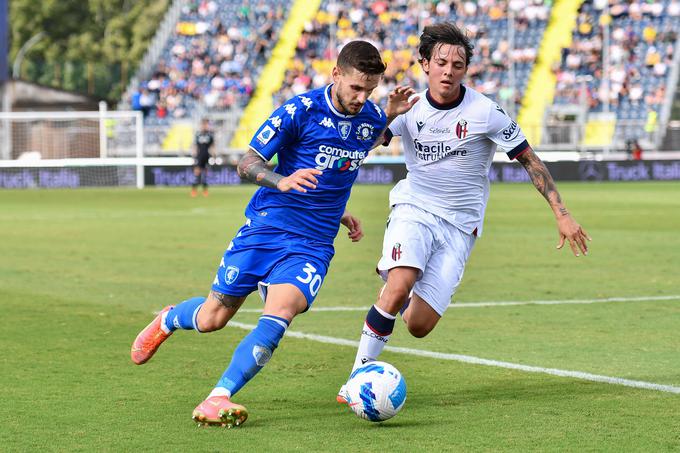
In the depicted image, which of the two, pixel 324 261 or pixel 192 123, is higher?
pixel 324 261

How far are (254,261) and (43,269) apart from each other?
8.77 metres

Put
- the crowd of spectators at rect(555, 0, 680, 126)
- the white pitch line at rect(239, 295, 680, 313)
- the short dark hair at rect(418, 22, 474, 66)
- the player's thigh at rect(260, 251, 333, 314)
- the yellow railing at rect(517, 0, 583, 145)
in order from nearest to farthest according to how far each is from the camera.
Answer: the player's thigh at rect(260, 251, 333, 314)
the short dark hair at rect(418, 22, 474, 66)
the white pitch line at rect(239, 295, 680, 313)
the crowd of spectators at rect(555, 0, 680, 126)
the yellow railing at rect(517, 0, 583, 145)

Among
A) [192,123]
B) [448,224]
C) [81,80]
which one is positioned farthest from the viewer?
[81,80]

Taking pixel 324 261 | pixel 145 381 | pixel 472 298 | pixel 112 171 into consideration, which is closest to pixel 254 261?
pixel 324 261

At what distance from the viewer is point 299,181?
6.04 meters

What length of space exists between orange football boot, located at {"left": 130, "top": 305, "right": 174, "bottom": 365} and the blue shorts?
75 cm

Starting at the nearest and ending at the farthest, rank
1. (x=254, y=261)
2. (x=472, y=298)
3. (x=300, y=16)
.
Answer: (x=254, y=261), (x=472, y=298), (x=300, y=16)

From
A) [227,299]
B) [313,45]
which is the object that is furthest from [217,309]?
[313,45]

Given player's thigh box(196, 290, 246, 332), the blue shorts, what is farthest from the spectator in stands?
the blue shorts

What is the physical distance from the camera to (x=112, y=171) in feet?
128

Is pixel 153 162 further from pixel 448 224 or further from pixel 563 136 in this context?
pixel 448 224

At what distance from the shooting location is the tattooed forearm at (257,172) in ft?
20.4

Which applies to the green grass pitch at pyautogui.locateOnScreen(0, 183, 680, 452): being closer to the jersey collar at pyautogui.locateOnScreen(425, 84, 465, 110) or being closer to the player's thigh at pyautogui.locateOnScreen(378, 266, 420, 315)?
the player's thigh at pyautogui.locateOnScreen(378, 266, 420, 315)

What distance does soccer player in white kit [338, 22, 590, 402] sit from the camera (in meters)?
7.02
